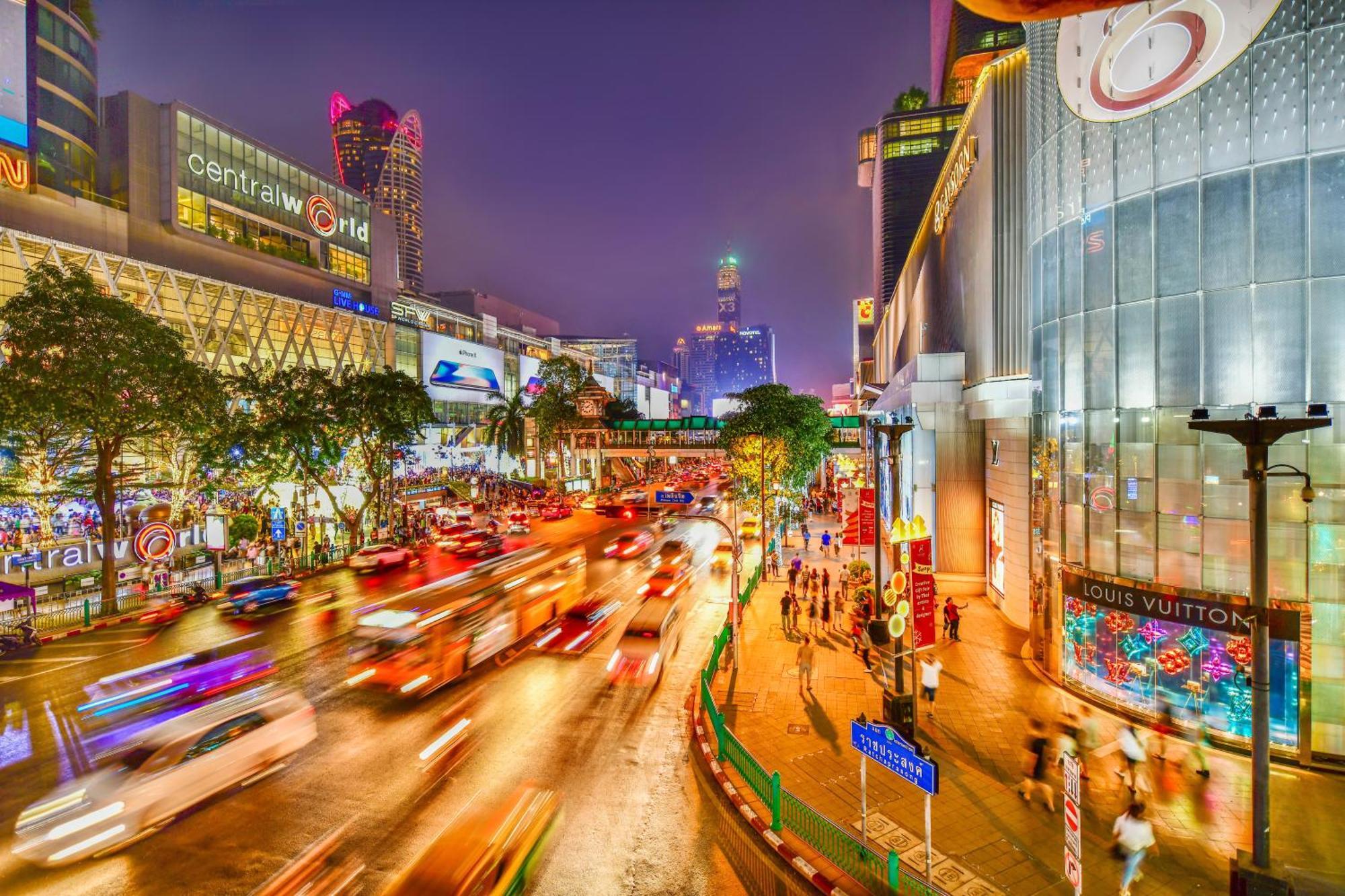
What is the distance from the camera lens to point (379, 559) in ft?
112

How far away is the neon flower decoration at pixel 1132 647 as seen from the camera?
1511cm

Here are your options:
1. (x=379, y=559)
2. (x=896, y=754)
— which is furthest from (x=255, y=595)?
(x=896, y=754)

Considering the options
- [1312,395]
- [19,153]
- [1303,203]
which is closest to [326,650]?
[1312,395]

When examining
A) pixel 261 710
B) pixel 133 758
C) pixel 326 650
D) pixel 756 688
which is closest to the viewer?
pixel 133 758

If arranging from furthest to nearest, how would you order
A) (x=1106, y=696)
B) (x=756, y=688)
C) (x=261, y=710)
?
1. (x=756, y=688)
2. (x=1106, y=696)
3. (x=261, y=710)

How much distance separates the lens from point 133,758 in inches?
480

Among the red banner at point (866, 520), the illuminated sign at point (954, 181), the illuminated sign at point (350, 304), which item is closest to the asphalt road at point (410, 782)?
the red banner at point (866, 520)

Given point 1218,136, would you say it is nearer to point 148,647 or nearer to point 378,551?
point 148,647

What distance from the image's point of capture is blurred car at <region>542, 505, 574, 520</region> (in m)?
55.2

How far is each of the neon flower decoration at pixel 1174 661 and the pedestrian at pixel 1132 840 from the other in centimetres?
660

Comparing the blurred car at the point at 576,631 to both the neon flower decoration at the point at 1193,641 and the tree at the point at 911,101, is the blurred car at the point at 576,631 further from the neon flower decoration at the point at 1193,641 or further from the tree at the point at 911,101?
the tree at the point at 911,101

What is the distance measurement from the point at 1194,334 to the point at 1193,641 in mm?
6957

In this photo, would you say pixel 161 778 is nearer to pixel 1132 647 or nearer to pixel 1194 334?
pixel 1132 647

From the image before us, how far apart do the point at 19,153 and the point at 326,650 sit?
39.1 m
